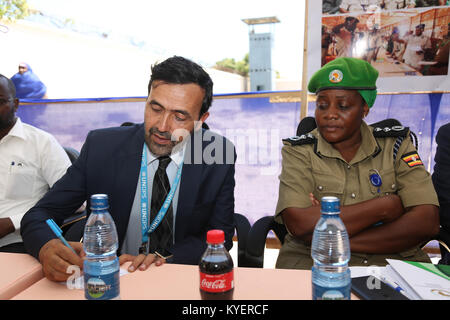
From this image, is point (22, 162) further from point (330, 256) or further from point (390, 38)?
point (390, 38)

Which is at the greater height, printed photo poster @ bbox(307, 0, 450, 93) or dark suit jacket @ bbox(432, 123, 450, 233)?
printed photo poster @ bbox(307, 0, 450, 93)

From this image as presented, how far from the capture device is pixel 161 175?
1.64 meters

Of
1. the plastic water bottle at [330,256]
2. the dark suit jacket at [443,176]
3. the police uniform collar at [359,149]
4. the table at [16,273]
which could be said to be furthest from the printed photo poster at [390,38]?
the table at [16,273]

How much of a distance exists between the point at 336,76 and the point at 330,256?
41.9 inches

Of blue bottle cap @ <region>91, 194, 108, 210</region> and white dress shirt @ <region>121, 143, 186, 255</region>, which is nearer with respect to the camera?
blue bottle cap @ <region>91, 194, 108, 210</region>

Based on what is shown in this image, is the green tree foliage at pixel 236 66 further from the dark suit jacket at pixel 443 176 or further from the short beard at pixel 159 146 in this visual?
the short beard at pixel 159 146

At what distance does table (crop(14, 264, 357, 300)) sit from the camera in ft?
3.15

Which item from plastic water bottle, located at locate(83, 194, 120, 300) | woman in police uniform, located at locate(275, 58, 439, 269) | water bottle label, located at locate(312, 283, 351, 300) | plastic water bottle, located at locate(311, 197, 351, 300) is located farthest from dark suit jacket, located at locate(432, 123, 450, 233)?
plastic water bottle, located at locate(83, 194, 120, 300)

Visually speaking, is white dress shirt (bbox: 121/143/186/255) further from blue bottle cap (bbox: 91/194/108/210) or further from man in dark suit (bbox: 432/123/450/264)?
man in dark suit (bbox: 432/123/450/264)

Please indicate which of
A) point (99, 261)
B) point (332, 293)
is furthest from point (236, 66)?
point (332, 293)

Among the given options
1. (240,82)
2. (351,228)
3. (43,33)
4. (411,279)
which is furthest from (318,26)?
(240,82)

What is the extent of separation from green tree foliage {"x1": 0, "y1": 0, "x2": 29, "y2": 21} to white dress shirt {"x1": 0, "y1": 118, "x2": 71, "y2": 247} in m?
4.25

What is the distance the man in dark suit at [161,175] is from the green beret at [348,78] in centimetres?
62

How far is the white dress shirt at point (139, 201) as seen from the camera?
1612 mm
